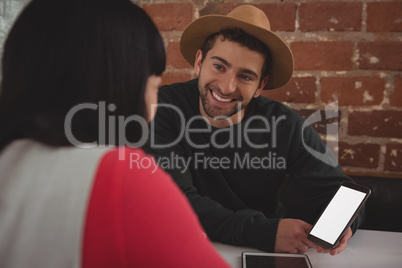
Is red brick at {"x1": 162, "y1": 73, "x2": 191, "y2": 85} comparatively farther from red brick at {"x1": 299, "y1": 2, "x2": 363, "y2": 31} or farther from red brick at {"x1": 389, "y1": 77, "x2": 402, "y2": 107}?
red brick at {"x1": 389, "y1": 77, "x2": 402, "y2": 107}

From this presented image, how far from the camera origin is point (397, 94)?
124cm

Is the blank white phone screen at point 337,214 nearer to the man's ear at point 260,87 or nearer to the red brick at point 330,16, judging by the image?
the man's ear at point 260,87

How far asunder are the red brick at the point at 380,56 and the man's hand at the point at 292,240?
28.3 inches

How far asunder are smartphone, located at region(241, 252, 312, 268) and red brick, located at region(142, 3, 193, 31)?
91 centimetres

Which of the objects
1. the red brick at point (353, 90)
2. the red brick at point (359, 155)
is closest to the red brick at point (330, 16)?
the red brick at point (353, 90)

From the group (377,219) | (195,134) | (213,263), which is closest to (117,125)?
(213,263)

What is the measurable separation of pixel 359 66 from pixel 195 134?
1.99 feet

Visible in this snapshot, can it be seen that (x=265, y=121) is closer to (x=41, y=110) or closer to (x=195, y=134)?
(x=195, y=134)

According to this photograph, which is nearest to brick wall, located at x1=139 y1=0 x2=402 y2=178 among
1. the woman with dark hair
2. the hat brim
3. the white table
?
the hat brim

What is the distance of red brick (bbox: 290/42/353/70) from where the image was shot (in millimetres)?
1258

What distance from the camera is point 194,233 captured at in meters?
0.41

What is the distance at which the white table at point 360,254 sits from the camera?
721 millimetres

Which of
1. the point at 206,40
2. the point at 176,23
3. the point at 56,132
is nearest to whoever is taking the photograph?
the point at 56,132

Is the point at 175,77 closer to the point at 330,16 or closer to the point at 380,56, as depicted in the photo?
the point at 330,16
